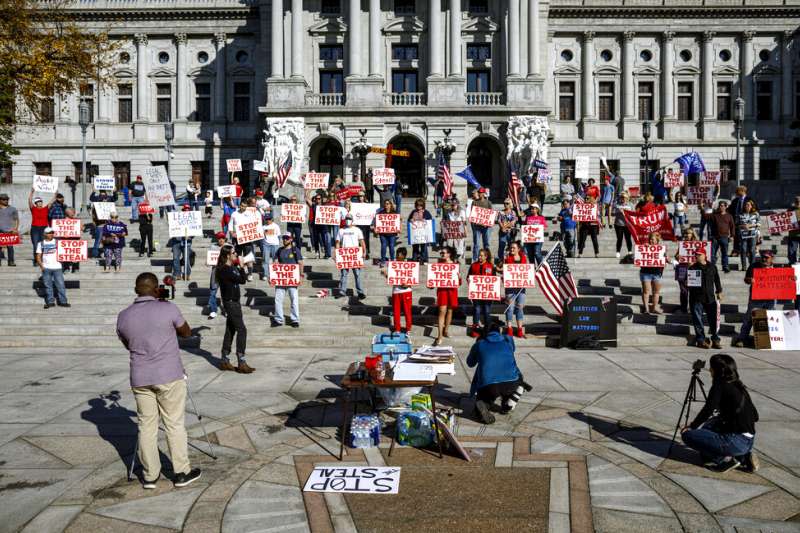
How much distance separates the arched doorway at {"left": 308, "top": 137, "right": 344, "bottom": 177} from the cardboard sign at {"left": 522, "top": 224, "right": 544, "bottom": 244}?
25.8 meters

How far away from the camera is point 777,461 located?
291 inches

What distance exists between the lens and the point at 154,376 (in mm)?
6656

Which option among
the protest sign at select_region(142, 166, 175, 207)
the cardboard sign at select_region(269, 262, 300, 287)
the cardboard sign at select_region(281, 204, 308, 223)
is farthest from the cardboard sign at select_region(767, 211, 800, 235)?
the protest sign at select_region(142, 166, 175, 207)

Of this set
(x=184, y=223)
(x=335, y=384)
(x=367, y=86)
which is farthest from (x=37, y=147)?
(x=335, y=384)

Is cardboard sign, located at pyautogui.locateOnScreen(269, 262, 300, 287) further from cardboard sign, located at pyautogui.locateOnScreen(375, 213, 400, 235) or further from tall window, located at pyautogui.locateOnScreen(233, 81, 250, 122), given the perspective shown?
tall window, located at pyautogui.locateOnScreen(233, 81, 250, 122)

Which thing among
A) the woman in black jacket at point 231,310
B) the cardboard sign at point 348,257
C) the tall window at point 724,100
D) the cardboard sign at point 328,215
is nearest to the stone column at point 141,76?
the cardboard sign at point 328,215

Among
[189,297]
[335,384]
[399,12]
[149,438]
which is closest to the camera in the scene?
[149,438]

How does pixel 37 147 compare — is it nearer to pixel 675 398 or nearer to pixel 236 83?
pixel 236 83

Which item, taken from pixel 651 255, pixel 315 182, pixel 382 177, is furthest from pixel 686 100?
pixel 651 255

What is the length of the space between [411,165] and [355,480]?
36813 millimetres

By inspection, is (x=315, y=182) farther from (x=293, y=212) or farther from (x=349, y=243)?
(x=349, y=243)

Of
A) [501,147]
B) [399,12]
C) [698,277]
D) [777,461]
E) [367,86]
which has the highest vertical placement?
[399,12]

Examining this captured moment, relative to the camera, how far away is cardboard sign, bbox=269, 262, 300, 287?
1491 cm

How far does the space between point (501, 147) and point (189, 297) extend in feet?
89.0
